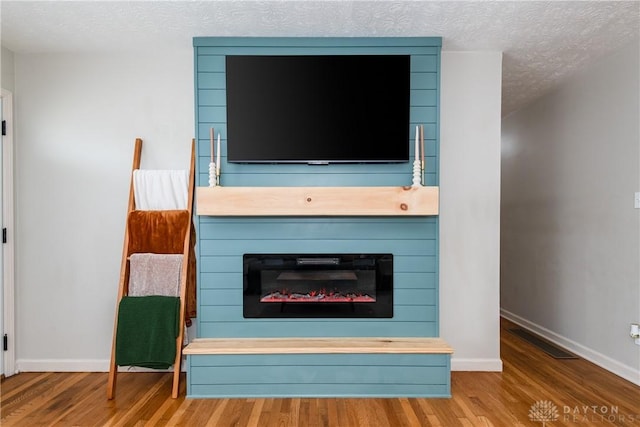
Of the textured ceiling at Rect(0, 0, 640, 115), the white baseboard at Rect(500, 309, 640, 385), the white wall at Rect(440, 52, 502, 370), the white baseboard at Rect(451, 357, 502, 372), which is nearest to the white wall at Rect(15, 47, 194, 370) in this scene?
the textured ceiling at Rect(0, 0, 640, 115)

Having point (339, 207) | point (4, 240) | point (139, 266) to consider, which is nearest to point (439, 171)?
point (339, 207)

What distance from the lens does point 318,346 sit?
2.64m

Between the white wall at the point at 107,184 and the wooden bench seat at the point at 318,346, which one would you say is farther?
the white wall at the point at 107,184

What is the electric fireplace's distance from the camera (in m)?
2.84

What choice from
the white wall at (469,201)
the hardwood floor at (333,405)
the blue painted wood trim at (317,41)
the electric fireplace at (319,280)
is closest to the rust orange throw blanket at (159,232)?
the electric fireplace at (319,280)

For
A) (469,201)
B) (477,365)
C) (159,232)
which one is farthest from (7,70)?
(477,365)

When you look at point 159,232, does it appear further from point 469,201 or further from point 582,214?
point 582,214

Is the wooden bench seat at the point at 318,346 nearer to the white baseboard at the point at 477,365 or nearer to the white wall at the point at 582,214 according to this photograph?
the white baseboard at the point at 477,365

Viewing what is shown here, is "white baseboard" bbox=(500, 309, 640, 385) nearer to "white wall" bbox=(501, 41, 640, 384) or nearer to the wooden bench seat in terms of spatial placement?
"white wall" bbox=(501, 41, 640, 384)

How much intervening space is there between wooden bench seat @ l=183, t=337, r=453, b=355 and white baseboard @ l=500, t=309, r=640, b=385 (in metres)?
1.44

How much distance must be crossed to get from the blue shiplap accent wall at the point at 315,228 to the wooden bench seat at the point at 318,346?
2.7 inches

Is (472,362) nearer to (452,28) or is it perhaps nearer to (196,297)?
(196,297)

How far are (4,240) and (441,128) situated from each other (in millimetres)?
3448

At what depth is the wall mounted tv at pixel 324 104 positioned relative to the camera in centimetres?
271
